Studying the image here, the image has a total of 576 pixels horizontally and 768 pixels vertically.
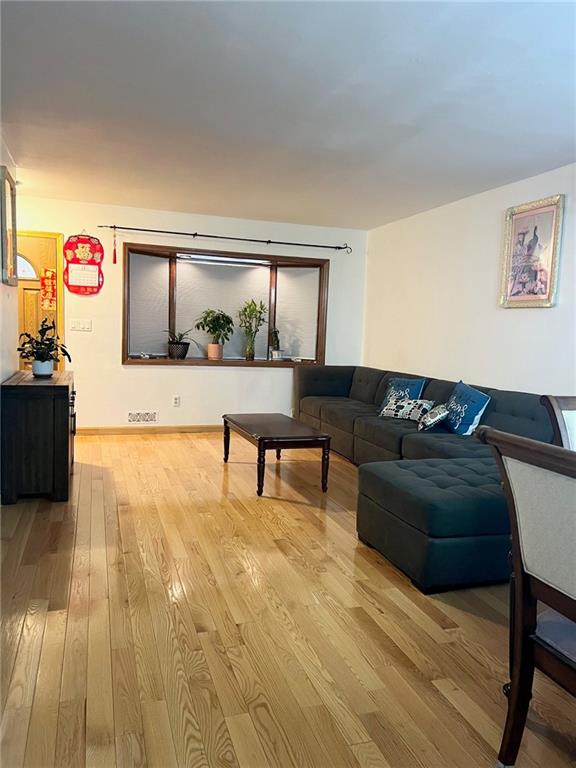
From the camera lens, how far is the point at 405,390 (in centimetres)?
493

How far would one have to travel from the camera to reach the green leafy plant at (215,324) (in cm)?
611

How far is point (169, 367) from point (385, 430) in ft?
8.83

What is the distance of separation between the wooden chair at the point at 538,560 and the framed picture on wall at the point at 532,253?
2.78 m

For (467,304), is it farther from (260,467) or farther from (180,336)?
(180,336)

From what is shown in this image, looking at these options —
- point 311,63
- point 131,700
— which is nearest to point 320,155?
point 311,63

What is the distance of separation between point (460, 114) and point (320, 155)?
1.06 meters

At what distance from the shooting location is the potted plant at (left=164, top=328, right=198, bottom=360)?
6.02 meters

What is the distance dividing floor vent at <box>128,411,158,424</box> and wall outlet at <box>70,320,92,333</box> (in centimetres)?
97

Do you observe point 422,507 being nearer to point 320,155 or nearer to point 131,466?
point 320,155

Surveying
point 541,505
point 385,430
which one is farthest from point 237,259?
point 541,505

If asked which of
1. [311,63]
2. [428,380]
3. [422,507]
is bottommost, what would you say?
[422,507]

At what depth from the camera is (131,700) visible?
1775mm

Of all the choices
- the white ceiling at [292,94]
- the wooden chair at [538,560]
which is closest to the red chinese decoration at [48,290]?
the white ceiling at [292,94]

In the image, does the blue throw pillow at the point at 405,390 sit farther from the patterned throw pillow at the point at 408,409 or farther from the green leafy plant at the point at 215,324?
the green leafy plant at the point at 215,324
